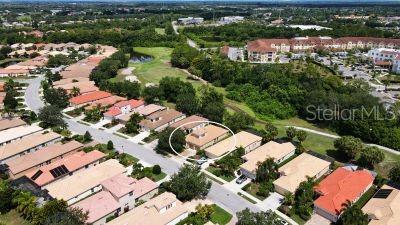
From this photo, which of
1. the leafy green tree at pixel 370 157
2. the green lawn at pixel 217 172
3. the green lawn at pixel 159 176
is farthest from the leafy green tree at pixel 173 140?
the leafy green tree at pixel 370 157

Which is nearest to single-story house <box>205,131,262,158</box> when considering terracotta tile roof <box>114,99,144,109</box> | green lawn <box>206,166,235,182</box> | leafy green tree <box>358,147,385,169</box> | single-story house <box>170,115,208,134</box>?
green lawn <box>206,166,235,182</box>

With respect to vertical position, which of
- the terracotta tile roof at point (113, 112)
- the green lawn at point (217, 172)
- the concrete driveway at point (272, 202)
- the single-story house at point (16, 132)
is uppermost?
the terracotta tile roof at point (113, 112)

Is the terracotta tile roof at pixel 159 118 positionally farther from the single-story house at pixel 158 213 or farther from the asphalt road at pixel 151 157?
the single-story house at pixel 158 213

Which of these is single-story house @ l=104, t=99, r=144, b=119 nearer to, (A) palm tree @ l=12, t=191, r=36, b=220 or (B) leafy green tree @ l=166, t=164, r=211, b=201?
(A) palm tree @ l=12, t=191, r=36, b=220

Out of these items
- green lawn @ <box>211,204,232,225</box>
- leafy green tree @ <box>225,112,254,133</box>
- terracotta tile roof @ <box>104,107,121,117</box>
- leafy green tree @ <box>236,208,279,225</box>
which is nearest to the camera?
leafy green tree @ <box>236,208,279,225</box>

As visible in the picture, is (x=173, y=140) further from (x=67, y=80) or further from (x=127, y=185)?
(x=67, y=80)

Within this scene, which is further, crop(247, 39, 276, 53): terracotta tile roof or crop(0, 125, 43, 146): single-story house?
crop(247, 39, 276, 53): terracotta tile roof

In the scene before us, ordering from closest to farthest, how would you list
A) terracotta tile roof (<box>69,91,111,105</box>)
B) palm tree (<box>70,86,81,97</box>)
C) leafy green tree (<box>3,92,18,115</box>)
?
1. leafy green tree (<box>3,92,18,115</box>)
2. terracotta tile roof (<box>69,91,111,105</box>)
3. palm tree (<box>70,86,81,97</box>)
